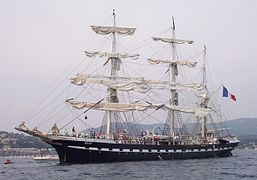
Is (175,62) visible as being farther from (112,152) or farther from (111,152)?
(111,152)

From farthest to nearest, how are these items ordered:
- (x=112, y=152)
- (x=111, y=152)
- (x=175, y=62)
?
(x=175, y=62), (x=112, y=152), (x=111, y=152)

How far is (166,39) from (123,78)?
20.3 m

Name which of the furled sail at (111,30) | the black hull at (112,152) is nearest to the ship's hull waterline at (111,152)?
the black hull at (112,152)

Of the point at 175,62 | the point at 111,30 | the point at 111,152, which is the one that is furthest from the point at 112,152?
the point at 175,62

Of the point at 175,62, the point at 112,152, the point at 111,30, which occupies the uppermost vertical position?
the point at 111,30

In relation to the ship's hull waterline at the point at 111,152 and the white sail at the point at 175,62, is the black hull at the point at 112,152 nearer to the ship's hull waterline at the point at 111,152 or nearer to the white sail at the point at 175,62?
the ship's hull waterline at the point at 111,152

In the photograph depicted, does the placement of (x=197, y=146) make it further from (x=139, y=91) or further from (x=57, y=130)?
(x=57, y=130)

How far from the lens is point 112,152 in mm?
76750

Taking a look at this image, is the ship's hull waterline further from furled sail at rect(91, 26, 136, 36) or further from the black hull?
furled sail at rect(91, 26, 136, 36)

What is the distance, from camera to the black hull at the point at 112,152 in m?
74.6

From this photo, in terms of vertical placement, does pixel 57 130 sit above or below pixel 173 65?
below

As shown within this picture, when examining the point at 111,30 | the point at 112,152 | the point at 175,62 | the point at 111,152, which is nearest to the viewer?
the point at 111,152

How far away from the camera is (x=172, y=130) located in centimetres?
10000

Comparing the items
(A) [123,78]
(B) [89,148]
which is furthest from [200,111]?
(B) [89,148]
